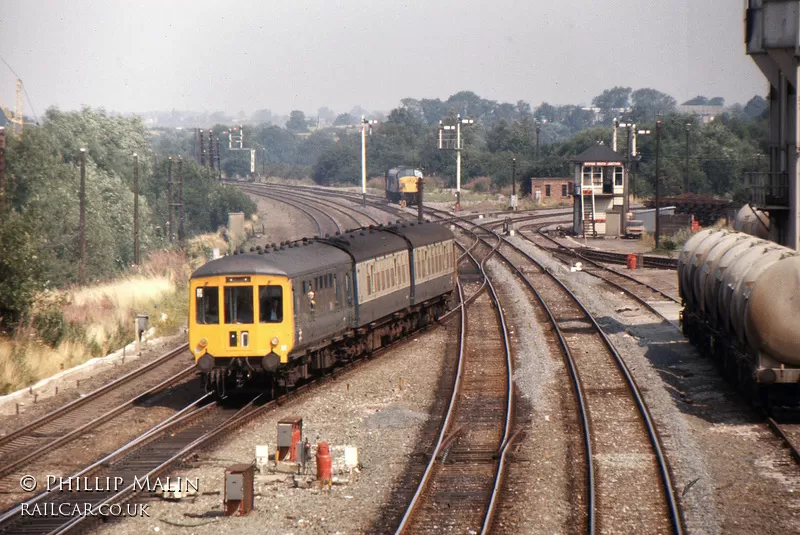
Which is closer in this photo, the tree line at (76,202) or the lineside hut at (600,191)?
the tree line at (76,202)

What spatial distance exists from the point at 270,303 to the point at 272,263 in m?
0.88

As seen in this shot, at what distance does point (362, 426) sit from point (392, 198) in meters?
65.8

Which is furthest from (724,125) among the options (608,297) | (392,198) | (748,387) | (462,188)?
(748,387)

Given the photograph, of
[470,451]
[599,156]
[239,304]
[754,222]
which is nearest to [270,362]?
[239,304]

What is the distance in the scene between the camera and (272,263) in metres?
20.7

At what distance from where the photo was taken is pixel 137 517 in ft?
45.3

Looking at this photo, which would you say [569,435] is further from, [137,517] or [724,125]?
[724,125]

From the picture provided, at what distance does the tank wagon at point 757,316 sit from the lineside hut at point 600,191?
3770cm

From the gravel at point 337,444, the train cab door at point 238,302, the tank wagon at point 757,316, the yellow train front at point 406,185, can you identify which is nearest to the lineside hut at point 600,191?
the yellow train front at point 406,185

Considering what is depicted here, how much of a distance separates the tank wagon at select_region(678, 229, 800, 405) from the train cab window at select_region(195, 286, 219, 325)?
10.1 m

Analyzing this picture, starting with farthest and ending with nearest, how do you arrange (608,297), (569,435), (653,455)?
(608,297), (569,435), (653,455)

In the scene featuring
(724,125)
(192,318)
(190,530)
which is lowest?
(190,530)

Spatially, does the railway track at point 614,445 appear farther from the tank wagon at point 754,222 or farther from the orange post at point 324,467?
the tank wagon at point 754,222

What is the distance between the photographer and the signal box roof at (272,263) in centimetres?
2034
